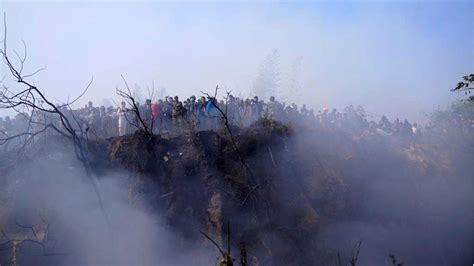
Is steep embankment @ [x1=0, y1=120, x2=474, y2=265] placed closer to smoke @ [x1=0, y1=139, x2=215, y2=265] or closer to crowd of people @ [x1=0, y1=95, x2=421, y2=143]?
smoke @ [x1=0, y1=139, x2=215, y2=265]

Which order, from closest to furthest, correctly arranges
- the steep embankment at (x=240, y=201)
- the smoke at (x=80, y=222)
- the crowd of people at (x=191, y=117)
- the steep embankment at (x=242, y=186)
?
the smoke at (x=80, y=222)
the steep embankment at (x=240, y=201)
the steep embankment at (x=242, y=186)
the crowd of people at (x=191, y=117)

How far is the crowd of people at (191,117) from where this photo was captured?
1183cm

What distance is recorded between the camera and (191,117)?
1221cm

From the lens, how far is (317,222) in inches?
383

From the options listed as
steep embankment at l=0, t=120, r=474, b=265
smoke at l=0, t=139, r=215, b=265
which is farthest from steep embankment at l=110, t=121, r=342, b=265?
smoke at l=0, t=139, r=215, b=265

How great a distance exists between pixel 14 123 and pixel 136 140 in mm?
5886

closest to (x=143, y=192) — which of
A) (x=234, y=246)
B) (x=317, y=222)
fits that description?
(x=234, y=246)

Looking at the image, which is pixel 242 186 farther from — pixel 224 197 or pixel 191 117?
pixel 191 117

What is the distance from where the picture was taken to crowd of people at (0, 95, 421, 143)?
38.8 ft

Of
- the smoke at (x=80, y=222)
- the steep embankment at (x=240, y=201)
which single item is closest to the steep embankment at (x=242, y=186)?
the steep embankment at (x=240, y=201)

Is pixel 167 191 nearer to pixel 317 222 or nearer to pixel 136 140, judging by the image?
pixel 136 140

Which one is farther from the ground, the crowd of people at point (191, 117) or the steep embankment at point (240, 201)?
the crowd of people at point (191, 117)

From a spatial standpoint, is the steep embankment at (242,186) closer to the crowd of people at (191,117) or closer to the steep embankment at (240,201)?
the steep embankment at (240,201)

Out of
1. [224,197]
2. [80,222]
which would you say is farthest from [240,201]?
[80,222]
